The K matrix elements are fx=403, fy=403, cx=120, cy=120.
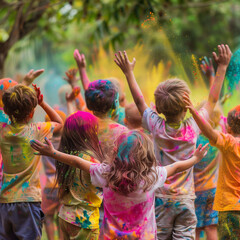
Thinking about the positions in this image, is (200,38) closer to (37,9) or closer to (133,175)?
(37,9)

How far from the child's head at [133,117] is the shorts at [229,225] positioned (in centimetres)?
105

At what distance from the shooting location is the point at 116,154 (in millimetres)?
2457

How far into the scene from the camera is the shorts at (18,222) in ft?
9.52

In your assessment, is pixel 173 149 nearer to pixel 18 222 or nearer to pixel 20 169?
pixel 20 169

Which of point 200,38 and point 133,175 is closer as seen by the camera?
point 133,175

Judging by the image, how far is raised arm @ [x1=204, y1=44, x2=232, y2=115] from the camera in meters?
3.11

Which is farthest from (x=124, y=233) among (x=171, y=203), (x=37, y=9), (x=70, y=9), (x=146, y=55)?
(x=70, y=9)

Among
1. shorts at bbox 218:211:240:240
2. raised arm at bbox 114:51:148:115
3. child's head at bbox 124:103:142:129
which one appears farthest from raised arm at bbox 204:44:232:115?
shorts at bbox 218:211:240:240

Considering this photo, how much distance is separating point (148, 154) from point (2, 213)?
122cm

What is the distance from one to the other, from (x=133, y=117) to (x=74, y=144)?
84 cm

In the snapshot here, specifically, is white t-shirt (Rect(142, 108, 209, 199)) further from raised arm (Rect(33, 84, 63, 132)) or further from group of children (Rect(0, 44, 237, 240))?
raised arm (Rect(33, 84, 63, 132))

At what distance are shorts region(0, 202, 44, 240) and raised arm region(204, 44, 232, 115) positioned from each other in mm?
1548

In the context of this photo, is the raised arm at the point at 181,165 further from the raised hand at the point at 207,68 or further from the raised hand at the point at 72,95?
the raised hand at the point at 72,95

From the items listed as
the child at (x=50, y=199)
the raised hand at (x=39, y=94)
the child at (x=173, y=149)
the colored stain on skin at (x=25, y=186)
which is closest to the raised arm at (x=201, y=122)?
the child at (x=173, y=149)
